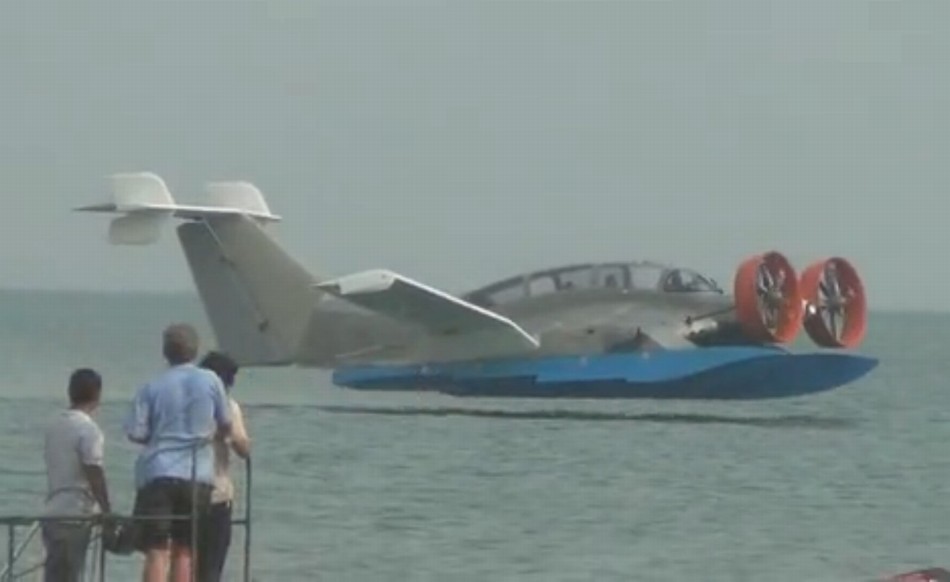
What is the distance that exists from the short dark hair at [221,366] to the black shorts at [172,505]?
62cm

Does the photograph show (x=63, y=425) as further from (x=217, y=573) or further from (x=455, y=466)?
(x=455, y=466)

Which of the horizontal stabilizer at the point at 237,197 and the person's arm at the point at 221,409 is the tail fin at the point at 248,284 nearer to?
the horizontal stabilizer at the point at 237,197

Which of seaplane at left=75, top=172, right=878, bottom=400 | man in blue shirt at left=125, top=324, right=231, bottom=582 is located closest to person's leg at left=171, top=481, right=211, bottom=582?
man in blue shirt at left=125, top=324, right=231, bottom=582

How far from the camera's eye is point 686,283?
45.7 meters

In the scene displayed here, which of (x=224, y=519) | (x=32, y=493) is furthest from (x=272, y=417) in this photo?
(x=224, y=519)

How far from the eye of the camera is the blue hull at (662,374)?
146 ft

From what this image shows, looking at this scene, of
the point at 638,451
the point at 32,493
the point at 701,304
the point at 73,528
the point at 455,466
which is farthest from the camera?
the point at 701,304

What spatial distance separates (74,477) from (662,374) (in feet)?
109

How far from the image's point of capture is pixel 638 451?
41500 millimetres

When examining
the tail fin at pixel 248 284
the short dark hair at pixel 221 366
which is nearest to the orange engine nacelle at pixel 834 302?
the tail fin at pixel 248 284

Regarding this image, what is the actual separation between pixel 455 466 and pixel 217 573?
26054mm

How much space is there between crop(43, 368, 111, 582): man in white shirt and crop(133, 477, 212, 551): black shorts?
0.20 metres

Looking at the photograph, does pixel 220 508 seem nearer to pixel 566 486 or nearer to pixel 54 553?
pixel 54 553

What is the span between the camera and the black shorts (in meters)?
12.0
